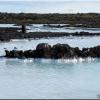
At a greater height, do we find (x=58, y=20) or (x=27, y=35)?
(x=27, y=35)

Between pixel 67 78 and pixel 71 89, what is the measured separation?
75.6 inches

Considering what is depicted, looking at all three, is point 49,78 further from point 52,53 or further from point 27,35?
point 27,35

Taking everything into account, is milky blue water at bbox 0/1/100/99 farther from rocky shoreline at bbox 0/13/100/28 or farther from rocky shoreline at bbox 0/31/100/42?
rocky shoreline at bbox 0/13/100/28

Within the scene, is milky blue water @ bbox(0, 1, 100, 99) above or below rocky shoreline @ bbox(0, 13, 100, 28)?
above

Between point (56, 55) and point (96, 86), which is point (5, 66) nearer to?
point (56, 55)

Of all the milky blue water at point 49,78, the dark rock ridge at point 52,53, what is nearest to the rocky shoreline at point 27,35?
the dark rock ridge at point 52,53

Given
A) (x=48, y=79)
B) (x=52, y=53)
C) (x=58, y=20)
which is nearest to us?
(x=48, y=79)

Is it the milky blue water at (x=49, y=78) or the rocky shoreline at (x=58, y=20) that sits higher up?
the milky blue water at (x=49, y=78)

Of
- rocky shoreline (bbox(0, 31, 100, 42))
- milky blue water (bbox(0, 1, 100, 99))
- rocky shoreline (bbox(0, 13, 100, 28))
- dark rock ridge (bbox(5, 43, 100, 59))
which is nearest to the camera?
milky blue water (bbox(0, 1, 100, 99))

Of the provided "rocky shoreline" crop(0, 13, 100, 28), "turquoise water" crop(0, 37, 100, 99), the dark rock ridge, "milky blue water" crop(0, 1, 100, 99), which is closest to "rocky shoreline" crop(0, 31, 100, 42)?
"turquoise water" crop(0, 37, 100, 99)

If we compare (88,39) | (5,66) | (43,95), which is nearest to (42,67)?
(5,66)

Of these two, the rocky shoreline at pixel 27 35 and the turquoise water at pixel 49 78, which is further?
the rocky shoreline at pixel 27 35

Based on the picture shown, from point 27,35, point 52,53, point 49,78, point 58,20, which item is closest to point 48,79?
point 49,78

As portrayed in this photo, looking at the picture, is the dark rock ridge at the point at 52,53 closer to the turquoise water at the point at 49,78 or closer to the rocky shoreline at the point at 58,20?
the turquoise water at the point at 49,78
